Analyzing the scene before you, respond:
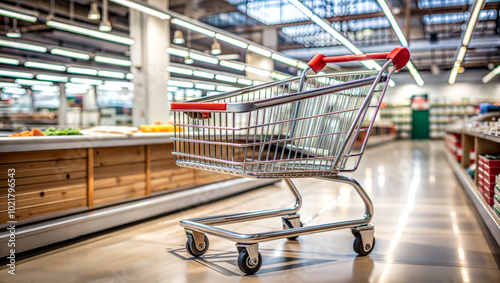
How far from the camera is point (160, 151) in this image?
3.94m

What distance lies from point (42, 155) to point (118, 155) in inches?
27.9

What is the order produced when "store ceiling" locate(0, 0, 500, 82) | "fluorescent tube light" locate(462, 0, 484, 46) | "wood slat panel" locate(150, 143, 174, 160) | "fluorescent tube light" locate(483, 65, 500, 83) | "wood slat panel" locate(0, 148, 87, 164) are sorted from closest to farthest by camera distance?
"wood slat panel" locate(0, 148, 87, 164)
"wood slat panel" locate(150, 143, 174, 160)
"fluorescent tube light" locate(462, 0, 484, 46)
"store ceiling" locate(0, 0, 500, 82)
"fluorescent tube light" locate(483, 65, 500, 83)

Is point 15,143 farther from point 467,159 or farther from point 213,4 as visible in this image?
point 213,4

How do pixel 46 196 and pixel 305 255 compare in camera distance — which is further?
pixel 46 196

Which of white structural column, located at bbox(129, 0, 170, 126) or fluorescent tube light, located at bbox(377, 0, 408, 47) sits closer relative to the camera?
fluorescent tube light, located at bbox(377, 0, 408, 47)

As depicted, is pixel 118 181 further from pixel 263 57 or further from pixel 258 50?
pixel 263 57

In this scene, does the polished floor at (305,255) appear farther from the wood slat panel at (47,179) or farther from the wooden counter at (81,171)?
the wood slat panel at (47,179)

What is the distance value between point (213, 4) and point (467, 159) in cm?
862

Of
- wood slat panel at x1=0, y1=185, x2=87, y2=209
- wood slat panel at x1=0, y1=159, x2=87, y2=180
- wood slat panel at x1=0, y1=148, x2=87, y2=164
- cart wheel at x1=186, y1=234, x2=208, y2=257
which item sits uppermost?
wood slat panel at x1=0, y1=148, x2=87, y2=164

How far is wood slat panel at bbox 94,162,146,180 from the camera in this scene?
10.6 feet

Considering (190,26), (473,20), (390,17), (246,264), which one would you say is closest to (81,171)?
(246,264)

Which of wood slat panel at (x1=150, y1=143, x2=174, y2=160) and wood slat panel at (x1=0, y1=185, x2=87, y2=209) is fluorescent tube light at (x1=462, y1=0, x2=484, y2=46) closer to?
wood slat panel at (x1=150, y1=143, x2=174, y2=160)

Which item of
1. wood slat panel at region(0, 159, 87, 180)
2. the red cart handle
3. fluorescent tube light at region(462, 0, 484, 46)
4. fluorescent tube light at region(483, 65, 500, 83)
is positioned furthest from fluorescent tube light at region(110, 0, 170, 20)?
fluorescent tube light at region(483, 65, 500, 83)

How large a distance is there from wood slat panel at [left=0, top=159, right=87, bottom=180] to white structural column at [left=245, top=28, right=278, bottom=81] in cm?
694
